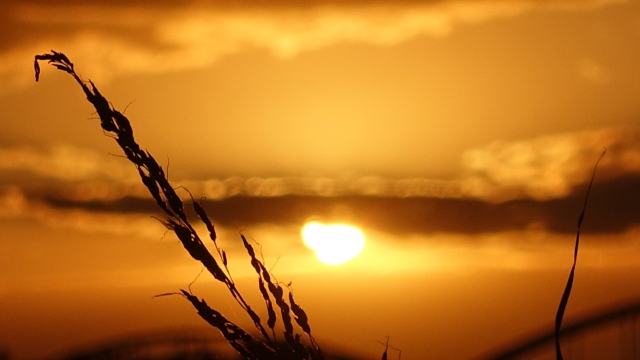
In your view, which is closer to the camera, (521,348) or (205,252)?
(205,252)

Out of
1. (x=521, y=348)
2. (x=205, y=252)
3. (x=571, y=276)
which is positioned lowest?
(x=205, y=252)

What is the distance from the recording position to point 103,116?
1487mm

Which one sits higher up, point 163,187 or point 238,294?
point 163,187

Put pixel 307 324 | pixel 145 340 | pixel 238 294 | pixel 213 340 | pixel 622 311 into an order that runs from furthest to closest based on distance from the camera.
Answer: pixel 145 340 < pixel 213 340 < pixel 622 311 < pixel 307 324 < pixel 238 294

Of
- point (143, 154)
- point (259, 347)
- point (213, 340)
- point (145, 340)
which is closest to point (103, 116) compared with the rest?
point (143, 154)

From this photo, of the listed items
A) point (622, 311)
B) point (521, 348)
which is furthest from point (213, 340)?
point (622, 311)

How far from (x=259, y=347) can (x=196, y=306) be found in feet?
0.38

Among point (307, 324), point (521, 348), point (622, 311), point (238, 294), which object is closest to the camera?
point (238, 294)

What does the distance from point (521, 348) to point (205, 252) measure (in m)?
26.0

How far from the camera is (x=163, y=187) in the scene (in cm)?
149

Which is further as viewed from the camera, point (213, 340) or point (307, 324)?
point (213, 340)

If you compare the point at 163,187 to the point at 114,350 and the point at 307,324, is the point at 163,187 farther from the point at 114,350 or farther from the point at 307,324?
the point at 114,350

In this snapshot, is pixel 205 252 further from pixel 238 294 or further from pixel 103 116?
pixel 103 116

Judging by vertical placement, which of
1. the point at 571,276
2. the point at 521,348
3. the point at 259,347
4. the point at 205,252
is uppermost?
the point at 521,348
